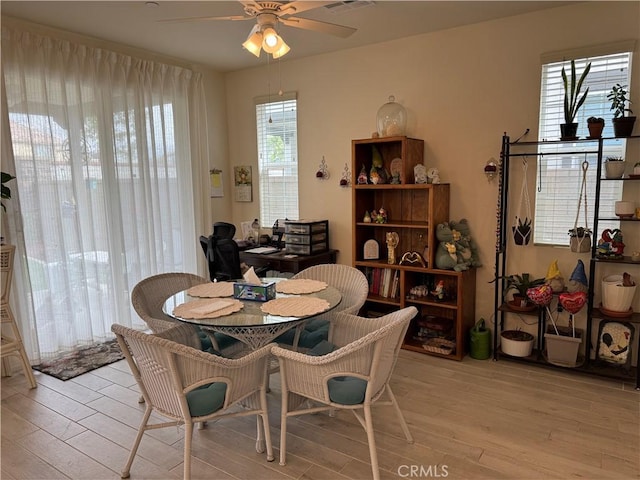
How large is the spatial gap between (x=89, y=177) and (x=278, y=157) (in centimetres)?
184

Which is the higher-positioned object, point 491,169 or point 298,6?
point 298,6

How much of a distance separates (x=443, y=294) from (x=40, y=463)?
2.90m

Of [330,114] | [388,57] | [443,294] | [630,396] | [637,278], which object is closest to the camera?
[630,396]

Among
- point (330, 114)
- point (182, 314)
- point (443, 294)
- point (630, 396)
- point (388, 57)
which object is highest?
point (388, 57)

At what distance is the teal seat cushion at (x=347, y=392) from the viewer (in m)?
2.09

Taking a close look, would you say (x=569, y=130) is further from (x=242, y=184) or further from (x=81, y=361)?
(x=81, y=361)

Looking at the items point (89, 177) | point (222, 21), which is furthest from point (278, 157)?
A: point (89, 177)

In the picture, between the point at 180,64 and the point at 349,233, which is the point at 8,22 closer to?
the point at 180,64

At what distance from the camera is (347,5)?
308 cm

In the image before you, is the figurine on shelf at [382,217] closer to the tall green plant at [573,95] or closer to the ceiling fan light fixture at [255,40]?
the tall green plant at [573,95]

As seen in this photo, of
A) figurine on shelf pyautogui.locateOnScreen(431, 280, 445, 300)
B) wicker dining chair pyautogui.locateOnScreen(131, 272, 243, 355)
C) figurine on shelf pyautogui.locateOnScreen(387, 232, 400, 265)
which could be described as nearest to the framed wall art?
figurine on shelf pyautogui.locateOnScreen(387, 232, 400, 265)

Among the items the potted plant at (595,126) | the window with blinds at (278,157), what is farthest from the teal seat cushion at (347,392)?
the window with blinds at (278,157)

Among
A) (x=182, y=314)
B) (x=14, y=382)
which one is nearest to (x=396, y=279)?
(x=182, y=314)

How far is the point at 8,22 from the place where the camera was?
10.6ft
